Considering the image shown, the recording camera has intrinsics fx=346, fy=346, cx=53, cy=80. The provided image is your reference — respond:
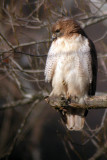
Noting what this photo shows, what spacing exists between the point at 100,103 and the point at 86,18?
1812 mm

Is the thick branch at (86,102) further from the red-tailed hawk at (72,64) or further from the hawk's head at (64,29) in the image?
the hawk's head at (64,29)

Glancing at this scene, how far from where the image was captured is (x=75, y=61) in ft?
15.1

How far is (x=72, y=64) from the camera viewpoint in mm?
4617

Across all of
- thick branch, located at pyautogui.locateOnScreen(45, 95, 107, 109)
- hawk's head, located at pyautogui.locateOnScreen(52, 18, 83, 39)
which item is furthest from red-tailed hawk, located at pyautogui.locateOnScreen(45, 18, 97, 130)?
thick branch, located at pyautogui.locateOnScreen(45, 95, 107, 109)

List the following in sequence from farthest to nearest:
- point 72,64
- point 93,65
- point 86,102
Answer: point 93,65, point 72,64, point 86,102

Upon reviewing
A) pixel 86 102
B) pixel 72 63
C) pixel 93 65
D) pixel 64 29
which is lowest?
pixel 86 102

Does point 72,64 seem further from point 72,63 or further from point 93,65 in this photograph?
point 93,65

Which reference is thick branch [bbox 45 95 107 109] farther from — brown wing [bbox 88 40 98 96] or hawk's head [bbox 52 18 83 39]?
hawk's head [bbox 52 18 83 39]

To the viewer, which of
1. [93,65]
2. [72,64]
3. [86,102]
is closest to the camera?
[86,102]

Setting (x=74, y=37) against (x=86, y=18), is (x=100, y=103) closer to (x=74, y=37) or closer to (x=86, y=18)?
(x=74, y=37)

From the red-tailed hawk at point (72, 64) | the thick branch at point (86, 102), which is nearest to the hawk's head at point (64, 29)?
the red-tailed hawk at point (72, 64)

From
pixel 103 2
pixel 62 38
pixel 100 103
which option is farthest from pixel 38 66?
pixel 100 103

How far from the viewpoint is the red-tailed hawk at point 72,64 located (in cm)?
463

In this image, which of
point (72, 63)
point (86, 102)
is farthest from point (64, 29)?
point (86, 102)
